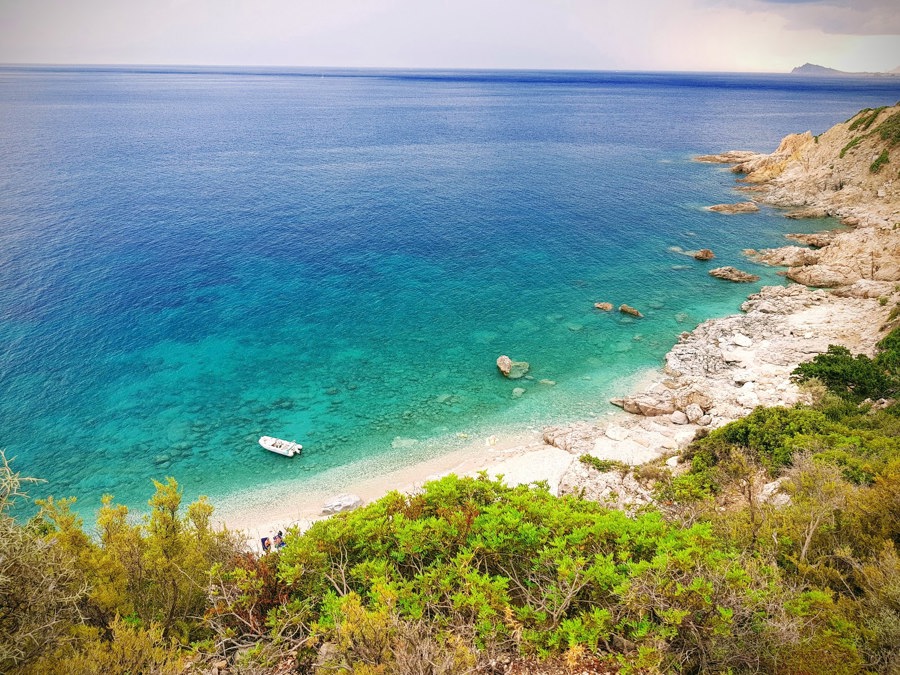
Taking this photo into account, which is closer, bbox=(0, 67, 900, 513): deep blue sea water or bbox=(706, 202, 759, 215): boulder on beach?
bbox=(0, 67, 900, 513): deep blue sea water

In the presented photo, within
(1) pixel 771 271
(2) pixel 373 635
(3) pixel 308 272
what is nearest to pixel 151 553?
(2) pixel 373 635

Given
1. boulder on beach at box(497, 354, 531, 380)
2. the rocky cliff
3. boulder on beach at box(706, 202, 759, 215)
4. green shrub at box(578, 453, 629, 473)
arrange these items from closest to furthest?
green shrub at box(578, 453, 629, 473), boulder on beach at box(497, 354, 531, 380), the rocky cliff, boulder on beach at box(706, 202, 759, 215)

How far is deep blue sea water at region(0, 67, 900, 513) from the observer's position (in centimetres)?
3106

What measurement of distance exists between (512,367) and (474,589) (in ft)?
89.8

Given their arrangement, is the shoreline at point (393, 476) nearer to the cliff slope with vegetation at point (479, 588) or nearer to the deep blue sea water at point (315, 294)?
the deep blue sea water at point (315, 294)

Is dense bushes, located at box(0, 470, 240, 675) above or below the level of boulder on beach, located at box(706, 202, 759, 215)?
below

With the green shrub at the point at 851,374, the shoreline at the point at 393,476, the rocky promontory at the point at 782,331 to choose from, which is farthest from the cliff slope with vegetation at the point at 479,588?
the shoreline at the point at 393,476

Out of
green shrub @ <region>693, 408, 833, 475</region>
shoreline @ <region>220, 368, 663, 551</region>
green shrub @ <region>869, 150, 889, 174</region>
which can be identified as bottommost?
shoreline @ <region>220, 368, 663, 551</region>

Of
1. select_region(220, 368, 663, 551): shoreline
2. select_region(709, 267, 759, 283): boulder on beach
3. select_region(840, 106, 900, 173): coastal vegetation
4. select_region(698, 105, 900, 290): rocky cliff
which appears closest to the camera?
select_region(220, 368, 663, 551): shoreline

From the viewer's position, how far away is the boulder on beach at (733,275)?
157 feet

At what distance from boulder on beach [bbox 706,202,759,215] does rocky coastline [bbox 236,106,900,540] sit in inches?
407

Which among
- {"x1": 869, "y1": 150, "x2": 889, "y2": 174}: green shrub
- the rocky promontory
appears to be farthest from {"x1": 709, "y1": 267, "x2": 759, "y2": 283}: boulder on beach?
{"x1": 869, "y1": 150, "x2": 889, "y2": 174}: green shrub

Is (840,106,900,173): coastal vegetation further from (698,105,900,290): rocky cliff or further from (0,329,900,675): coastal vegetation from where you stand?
(0,329,900,675): coastal vegetation

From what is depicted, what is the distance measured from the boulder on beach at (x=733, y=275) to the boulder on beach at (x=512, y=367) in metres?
27.3
